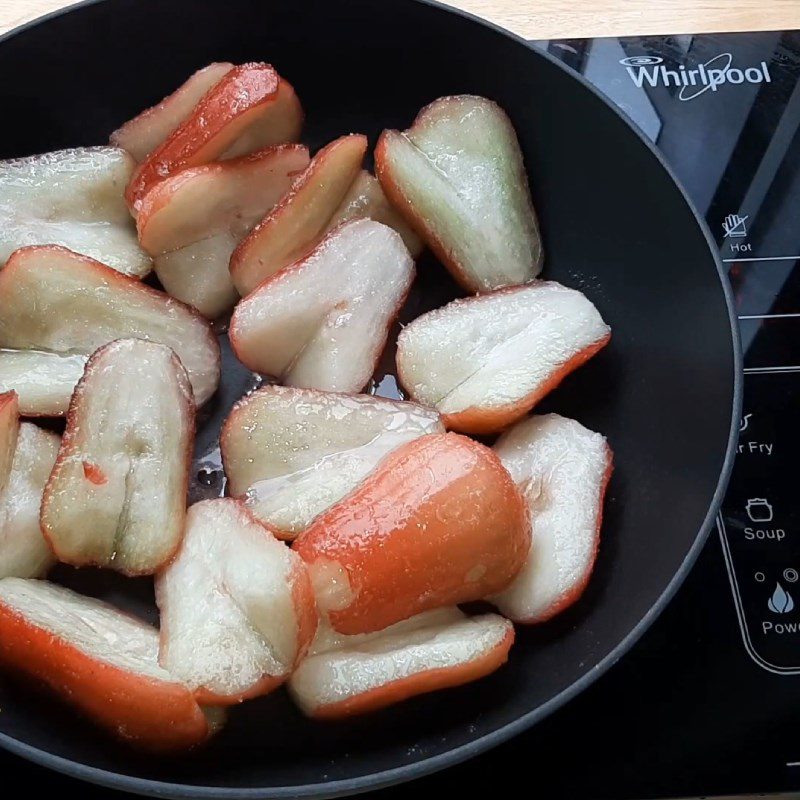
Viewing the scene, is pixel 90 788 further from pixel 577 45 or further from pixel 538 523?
pixel 577 45

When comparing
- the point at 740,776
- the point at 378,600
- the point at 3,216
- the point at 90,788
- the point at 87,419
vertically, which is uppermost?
the point at 3,216

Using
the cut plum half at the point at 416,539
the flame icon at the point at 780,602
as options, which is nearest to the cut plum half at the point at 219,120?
the cut plum half at the point at 416,539

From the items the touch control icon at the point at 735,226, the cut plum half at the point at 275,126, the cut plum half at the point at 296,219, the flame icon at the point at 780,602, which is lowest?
the flame icon at the point at 780,602

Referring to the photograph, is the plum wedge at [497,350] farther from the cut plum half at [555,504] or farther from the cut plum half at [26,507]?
the cut plum half at [26,507]

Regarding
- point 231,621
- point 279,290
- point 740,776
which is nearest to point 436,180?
point 279,290

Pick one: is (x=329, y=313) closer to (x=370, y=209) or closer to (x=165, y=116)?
(x=370, y=209)

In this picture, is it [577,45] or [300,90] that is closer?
[300,90]

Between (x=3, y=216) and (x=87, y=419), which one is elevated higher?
(x=3, y=216)

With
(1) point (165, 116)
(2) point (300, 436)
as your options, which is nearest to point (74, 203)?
(1) point (165, 116)
